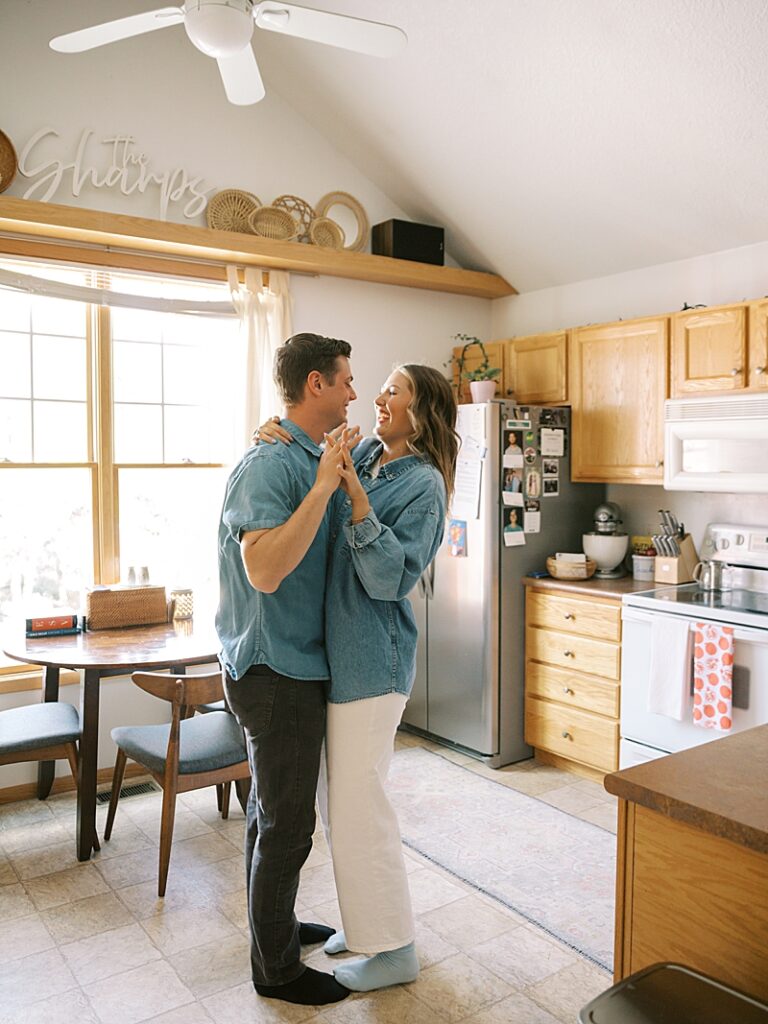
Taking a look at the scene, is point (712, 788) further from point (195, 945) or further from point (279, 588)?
point (195, 945)

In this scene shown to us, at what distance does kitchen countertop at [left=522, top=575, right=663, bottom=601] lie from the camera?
12.2ft

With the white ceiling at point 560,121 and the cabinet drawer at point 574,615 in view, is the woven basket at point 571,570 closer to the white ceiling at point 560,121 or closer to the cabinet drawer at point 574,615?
the cabinet drawer at point 574,615

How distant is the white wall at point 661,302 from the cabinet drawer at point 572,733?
1.00 m

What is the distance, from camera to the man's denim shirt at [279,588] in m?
1.99

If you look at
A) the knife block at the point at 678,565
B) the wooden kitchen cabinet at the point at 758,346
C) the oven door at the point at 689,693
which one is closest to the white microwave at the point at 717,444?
the wooden kitchen cabinet at the point at 758,346

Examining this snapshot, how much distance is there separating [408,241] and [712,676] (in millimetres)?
2627

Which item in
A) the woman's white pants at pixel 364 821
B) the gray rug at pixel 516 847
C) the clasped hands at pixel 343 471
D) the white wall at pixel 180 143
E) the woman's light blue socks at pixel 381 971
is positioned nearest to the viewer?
the clasped hands at pixel 343 471

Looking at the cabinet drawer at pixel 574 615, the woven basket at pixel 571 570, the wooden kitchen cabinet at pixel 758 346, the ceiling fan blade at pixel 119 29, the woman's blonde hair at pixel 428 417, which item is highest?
the ceiling fan blade at pixel 119 29

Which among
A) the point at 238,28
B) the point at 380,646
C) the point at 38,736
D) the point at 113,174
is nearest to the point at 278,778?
the point at 380,646

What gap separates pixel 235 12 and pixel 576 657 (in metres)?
2.84

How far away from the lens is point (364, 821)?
2154mm

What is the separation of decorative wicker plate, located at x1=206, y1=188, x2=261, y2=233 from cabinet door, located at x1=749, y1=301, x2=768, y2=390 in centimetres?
228

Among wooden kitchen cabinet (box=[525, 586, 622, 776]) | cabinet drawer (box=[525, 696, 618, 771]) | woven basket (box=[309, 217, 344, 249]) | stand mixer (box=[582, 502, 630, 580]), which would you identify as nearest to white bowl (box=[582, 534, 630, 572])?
stand mixer (box=[582, 502, 630, 580])

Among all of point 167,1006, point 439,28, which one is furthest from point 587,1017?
point 439,28
